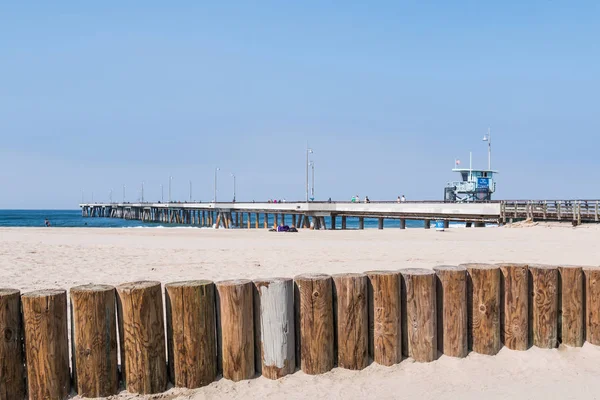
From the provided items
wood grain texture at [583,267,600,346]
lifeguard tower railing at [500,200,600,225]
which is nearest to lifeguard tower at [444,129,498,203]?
lifeguard tower railing at [500,200,600,225]

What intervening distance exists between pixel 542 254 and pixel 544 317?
1034cm

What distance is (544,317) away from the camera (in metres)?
4.38

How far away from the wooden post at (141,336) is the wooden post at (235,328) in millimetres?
494

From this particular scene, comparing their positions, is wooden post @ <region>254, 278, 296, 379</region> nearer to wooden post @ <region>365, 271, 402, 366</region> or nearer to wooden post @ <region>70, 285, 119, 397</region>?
wooden post @ <region>365, 271, 402, 366</region>

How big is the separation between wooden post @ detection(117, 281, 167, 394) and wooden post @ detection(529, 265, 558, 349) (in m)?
3.48

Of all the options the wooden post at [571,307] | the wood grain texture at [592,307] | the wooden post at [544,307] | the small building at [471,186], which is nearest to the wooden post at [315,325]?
the wooden post at [544,307]

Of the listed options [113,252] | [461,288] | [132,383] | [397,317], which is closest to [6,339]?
[132,383]

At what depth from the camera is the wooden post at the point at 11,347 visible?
3.42 metres

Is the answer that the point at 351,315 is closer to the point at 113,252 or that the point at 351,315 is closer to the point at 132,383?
the point at 132,383

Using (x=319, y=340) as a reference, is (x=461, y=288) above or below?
above

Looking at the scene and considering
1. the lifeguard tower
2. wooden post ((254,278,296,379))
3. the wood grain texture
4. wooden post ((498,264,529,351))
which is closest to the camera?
wooden post ((254,278,296,379))

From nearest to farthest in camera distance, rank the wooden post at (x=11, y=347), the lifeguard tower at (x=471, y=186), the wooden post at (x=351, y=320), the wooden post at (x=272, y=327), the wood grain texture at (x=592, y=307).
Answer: the wooden post at (x=11, y=347), the wooden post at (x=272, y=327), the wooden post at (x=351, y=320), the wood grain texture at (x=592, y=307), the lifeguard tower at (x=471, y=186)

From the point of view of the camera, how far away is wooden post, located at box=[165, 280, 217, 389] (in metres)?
3.71

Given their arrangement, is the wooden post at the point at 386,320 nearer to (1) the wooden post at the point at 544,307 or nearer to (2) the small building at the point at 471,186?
(1) the wooden post at the point at 544,307
